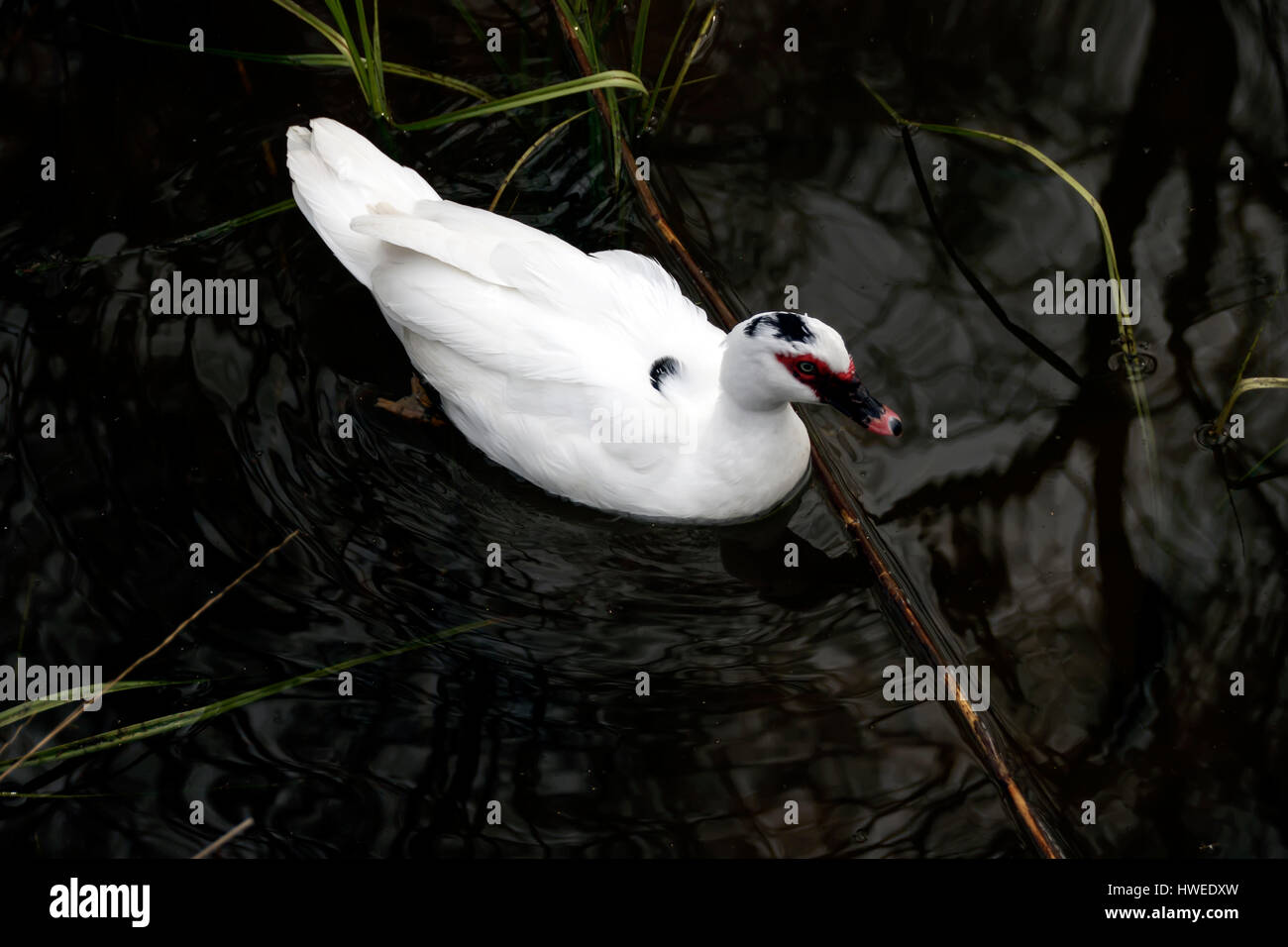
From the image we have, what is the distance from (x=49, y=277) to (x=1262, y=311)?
4502mm

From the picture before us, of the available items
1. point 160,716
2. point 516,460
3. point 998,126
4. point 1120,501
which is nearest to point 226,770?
point 160,716

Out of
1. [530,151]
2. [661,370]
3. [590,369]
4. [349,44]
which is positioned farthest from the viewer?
[530,151]

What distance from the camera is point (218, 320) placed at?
166 inches

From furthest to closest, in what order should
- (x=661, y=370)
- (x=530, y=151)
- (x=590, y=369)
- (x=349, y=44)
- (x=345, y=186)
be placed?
(x=530, y=151), (x=345, y=186), (x=349, y=44), (x=661, y=370), (x=590, y=369)

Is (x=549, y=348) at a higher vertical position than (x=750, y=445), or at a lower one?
higher

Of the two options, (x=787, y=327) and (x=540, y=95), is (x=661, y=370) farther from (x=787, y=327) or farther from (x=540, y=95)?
(x=540, y=95)

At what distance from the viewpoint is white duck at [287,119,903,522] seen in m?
3.54

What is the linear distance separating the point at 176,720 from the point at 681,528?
171cm

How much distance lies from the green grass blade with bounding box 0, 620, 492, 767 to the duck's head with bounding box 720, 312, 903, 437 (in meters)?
1.26

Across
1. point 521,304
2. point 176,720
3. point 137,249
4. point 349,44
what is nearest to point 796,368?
point 521,304

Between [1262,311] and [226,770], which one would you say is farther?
[1262,311]

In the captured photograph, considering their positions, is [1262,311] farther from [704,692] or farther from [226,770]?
[226,770]

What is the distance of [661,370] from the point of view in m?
3.67
